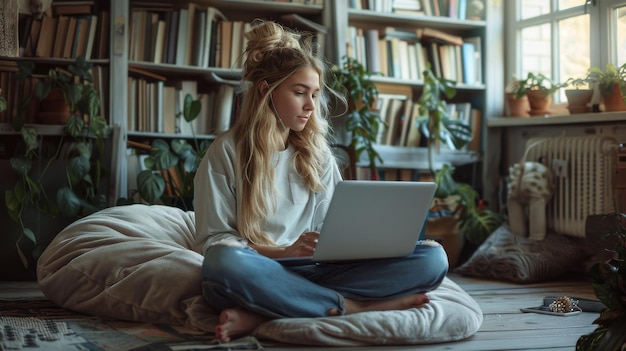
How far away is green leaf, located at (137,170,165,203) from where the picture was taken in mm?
4148

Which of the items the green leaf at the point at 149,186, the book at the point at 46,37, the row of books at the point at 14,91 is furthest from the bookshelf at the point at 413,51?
the row of books at the point at 14,91

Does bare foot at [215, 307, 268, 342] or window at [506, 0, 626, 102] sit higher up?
window at [506, 0, 626, 102]

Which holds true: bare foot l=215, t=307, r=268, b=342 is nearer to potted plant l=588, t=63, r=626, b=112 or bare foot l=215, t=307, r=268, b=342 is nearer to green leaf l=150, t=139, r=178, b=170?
green leaf l=150, t=139, r=178, b=170

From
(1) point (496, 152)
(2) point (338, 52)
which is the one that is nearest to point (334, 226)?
(2) point (338, 52)

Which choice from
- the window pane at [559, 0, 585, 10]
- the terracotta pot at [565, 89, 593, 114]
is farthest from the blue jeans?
the window pane at [559, 0, 585, 10]

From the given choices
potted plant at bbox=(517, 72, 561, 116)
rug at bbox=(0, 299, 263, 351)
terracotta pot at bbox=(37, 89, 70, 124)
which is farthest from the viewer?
potted plant at bbox=(517, 72, 561, 116)

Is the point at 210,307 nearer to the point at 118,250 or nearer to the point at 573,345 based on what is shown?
the point at 118,250

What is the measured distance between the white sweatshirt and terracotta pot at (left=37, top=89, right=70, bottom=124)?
1674mm

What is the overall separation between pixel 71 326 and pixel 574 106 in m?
2.77

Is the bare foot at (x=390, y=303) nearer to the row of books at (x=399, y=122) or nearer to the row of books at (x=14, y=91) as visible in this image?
the row of books at (x=399, y=122)

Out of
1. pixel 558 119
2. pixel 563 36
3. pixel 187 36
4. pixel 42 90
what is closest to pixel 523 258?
pixel 558 119

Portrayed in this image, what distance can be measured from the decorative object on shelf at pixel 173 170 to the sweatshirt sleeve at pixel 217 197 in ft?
4.62

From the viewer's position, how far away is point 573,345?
8.30ft

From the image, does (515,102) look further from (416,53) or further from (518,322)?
(518,322)
